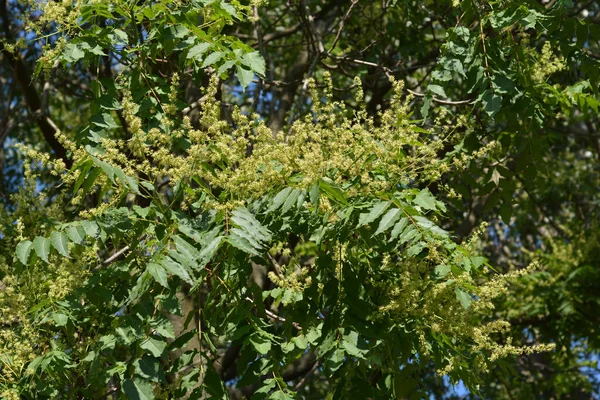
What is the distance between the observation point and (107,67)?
17.4 feet

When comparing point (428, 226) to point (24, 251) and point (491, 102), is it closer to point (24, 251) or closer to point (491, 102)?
point (491, 102)

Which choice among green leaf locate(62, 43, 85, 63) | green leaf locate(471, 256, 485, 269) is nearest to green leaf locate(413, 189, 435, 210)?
green leaf locate(471, 256, 485, 269)

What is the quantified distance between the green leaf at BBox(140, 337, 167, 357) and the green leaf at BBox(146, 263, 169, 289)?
0.92 ft

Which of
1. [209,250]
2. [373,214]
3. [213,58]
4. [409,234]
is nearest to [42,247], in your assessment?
[209,250]

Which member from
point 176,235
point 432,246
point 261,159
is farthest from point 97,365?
point 432,246

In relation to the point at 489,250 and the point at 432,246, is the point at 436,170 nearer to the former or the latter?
the point at 432,246

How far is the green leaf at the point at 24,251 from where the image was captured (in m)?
2.96

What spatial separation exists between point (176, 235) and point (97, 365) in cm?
54

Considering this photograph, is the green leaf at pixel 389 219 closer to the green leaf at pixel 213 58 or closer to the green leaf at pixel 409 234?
the green leaf at pixel 409 234

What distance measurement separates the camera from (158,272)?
2.65 meters

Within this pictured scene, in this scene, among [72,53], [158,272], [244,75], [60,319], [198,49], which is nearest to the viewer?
[158,272]

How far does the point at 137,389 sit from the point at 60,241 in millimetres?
574

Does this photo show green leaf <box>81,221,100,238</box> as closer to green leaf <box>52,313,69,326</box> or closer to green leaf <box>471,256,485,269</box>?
green leaf <box>52,313,69,326</box>

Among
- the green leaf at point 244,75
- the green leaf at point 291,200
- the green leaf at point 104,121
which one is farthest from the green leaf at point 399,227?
the green leaf at point 104,121
